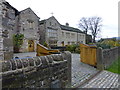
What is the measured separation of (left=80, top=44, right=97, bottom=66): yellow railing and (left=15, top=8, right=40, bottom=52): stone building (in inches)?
405

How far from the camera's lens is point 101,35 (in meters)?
38.5

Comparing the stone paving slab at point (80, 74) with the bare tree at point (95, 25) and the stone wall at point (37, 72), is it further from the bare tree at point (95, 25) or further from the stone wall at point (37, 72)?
the bare tree at point (95, 25)

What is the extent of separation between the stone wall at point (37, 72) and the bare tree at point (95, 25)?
3727 cm

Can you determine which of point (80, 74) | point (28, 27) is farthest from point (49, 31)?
point (80, 74)

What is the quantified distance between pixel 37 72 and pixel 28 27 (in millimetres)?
14097

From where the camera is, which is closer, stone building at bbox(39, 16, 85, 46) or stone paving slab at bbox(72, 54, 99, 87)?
stone paving slab at bbox(72, 54, 99, 87)

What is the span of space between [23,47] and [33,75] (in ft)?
42.5

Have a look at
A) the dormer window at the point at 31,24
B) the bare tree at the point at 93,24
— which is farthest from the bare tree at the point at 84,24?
the dormer window at the point at 31,24

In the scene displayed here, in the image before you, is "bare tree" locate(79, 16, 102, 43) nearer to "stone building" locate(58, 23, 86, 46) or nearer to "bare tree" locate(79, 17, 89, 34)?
"bare tree" locate(79, 17, 89, 34)

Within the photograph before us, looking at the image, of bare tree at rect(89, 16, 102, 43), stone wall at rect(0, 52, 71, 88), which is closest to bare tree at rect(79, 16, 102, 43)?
bare tree at rect(89, 16, 102, 43)

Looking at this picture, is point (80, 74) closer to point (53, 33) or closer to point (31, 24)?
point (31, 24)

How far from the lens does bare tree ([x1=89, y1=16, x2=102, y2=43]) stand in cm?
3641

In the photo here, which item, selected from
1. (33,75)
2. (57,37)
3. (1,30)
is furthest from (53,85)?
(57,37)

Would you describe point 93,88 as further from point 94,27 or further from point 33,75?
point 94,27
